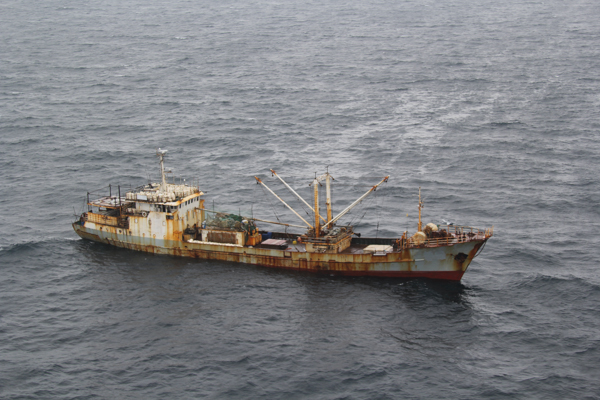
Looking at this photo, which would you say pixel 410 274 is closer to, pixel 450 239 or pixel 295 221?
pixel 450 239

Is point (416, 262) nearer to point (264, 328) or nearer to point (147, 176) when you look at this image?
point (264, 328)

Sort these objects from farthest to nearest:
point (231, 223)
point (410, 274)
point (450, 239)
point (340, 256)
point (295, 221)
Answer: point (295, 221) → point (231, 223) → point (340, 256) → point (410, 274) → point (450, 239)

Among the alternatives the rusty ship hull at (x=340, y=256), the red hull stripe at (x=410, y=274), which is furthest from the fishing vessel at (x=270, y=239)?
the red hull stripe at (x=410, y=274)

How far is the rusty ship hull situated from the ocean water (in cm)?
164

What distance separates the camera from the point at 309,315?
229 feet

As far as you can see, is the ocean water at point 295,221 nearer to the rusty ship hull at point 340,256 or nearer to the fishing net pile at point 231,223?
the rusty ship hull at point 340,256

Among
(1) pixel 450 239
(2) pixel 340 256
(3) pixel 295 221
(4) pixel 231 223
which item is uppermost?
(4) pixel 231 223

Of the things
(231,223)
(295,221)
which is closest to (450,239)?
(295,221)

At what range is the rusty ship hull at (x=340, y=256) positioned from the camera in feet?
251

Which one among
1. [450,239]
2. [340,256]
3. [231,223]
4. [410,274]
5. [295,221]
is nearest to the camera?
[450,239]

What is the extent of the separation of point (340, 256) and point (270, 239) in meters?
11.7

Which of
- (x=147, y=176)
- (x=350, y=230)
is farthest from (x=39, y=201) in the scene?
(x=350, y=230)

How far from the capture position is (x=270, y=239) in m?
85.9

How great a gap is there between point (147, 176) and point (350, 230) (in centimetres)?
4440
